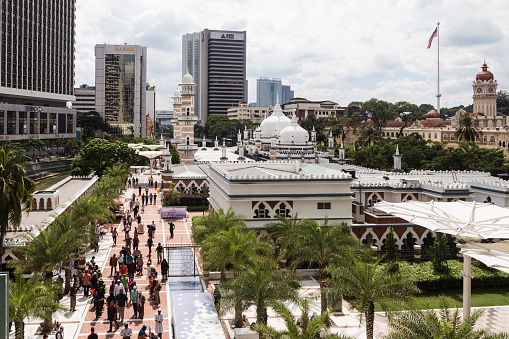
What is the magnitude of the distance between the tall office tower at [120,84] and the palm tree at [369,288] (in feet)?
536

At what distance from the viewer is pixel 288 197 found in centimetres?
3328

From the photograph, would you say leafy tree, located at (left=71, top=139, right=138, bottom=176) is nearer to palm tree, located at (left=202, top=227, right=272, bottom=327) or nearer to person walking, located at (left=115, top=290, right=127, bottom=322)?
palm tree, located at (left=202, top=227, right=272, bottom=327)

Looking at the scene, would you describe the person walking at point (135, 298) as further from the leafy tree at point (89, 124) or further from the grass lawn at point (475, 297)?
the leafy tree at point (89, 124)

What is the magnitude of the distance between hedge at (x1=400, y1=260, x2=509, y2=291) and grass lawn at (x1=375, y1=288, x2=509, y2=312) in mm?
334

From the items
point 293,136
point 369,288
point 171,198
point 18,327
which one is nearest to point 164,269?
point 18,327

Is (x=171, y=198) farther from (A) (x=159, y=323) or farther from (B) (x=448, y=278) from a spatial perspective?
(A) (x=159, y=323)

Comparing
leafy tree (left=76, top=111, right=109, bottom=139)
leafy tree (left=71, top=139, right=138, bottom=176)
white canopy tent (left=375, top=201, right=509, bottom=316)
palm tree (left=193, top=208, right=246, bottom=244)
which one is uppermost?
leafy tree (left=76, top=111, right=109, bottom=139)

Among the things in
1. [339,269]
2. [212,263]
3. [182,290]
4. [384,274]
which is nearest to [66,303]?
[182,290]

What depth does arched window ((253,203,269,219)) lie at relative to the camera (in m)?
33.2

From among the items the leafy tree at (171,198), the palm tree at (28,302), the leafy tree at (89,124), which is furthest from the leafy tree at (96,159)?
the leafy tree at (89,124)

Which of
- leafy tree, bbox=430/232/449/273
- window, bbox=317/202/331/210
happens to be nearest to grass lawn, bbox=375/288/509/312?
leafy tree, bbox=430/232/449/273

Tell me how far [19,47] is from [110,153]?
41.7 m

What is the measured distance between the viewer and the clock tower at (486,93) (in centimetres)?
12588

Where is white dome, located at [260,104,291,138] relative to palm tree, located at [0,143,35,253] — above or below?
above
